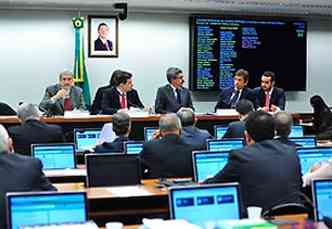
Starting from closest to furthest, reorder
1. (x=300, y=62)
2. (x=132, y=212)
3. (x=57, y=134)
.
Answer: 1. (x=132, y=212)
2. (x=57, y=134)
3. (x=300, y=62)

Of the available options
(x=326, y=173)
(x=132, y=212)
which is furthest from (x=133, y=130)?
(x=326, y=173)

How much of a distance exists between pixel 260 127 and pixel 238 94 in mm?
5542

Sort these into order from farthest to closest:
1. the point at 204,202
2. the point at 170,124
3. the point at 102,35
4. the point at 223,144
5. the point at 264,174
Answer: the point at 102,35
the point at 223,144
the point at 170,124
the point at 264,174
the point at 204,202

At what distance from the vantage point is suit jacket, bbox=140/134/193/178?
18.5ft

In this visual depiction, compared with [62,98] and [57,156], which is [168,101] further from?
[57,156]

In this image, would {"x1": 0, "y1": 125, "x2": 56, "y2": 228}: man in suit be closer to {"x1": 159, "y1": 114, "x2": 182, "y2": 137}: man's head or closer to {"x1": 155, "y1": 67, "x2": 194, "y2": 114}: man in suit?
{"x1": 159, "y1": 114, "x2": 182, "y2": 137}: man's head

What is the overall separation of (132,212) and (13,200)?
1875mm

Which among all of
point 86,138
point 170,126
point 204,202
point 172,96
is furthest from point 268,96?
point 204,202

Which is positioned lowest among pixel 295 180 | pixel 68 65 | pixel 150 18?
pixel 295 180

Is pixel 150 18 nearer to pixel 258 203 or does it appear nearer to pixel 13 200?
pixel 258 203

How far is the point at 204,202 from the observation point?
3557 millimetres

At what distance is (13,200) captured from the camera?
3271 mm

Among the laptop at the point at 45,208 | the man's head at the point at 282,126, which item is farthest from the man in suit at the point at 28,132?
the laptop at the point at 45,208

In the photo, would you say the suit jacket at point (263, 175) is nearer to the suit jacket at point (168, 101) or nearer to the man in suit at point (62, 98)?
the man in suit at point (62, 98)
